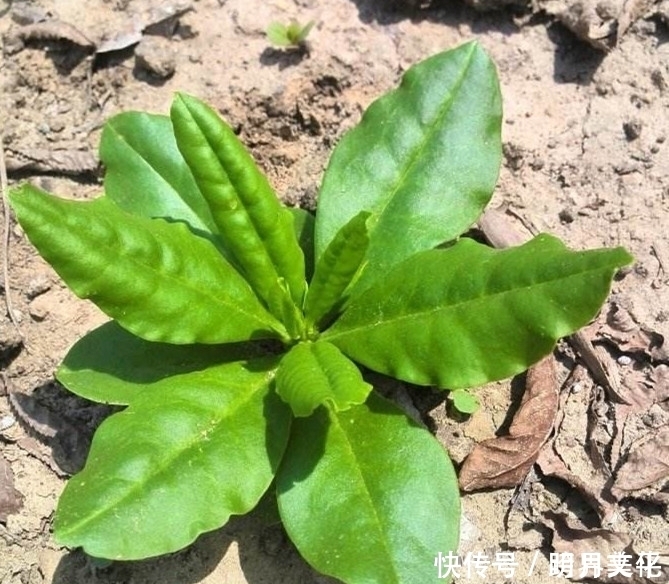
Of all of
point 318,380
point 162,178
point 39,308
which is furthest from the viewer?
point 39,308

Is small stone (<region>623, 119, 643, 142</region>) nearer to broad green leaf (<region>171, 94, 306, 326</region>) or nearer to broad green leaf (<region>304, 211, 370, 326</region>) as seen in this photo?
broad green leaf (<region>304, 211, 370, 326</region>)

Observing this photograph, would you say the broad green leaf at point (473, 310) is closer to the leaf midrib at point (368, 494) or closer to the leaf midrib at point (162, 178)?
the leaf midrib at point (368, 494)

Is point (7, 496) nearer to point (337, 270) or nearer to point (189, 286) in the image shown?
point (189, 286)

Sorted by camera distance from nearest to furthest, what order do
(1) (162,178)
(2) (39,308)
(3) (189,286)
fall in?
1. (3) (189,286)
2. (1) (162,178)
3. (2) (39,308)

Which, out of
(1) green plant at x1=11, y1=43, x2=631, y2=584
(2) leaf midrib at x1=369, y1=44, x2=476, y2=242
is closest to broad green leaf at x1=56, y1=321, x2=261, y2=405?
(1) green plant at x1=11, y1=43, x2=631, y2=584

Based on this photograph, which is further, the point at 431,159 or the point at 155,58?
the point at 155,58

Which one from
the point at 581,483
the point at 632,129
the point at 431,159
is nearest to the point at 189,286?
the point at 431,159

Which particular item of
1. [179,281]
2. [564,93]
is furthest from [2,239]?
[564,93]
